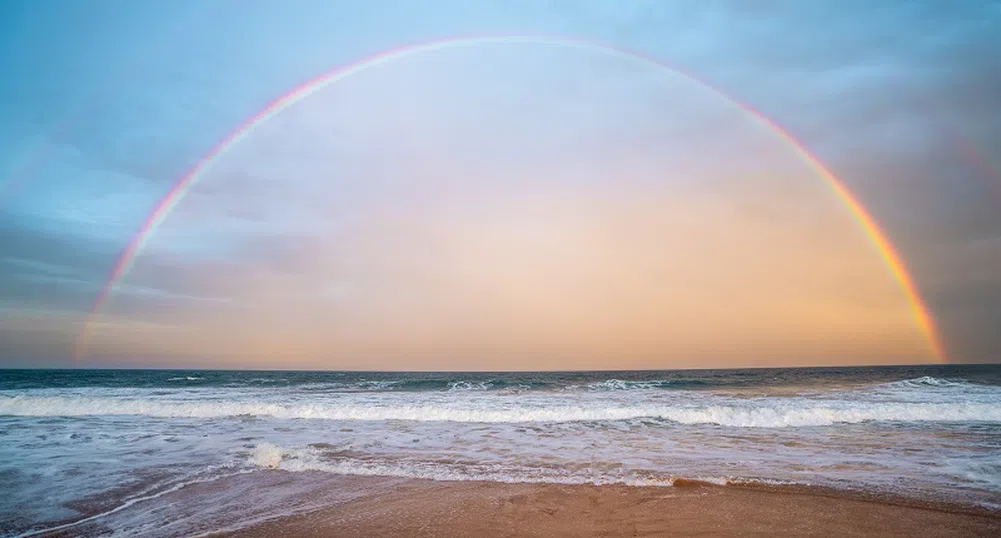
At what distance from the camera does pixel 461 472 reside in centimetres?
913

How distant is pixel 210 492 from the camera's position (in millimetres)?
7746

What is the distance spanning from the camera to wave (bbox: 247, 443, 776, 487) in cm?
806

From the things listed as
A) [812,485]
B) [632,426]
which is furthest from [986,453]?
[632,426]

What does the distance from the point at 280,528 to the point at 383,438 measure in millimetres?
7843

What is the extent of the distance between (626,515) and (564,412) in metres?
13.2

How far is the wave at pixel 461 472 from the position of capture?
806 centimetres

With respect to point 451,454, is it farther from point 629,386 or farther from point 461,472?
point 629,386

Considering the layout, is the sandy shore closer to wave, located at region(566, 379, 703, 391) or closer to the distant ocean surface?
the distant ocean surface

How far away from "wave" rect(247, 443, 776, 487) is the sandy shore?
48cm

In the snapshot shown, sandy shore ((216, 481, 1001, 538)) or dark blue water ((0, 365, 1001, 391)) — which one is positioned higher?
sandy shore ((216, 481, 1001, 538))

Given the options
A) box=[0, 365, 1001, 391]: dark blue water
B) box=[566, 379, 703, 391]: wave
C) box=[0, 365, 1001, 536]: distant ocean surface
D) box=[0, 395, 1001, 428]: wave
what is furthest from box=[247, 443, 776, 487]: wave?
box=[566, 379, 703, 391]: wave

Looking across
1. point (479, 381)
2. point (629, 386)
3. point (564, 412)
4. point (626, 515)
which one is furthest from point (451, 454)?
point (479, 381)

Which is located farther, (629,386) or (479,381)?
(479,381)

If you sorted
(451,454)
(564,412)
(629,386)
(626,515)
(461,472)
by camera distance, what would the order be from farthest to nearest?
(629,386) < (564,412) < (451,454) < (461,472) < (626,515)
